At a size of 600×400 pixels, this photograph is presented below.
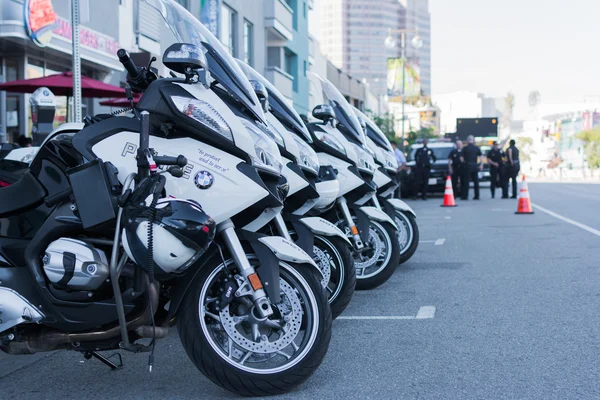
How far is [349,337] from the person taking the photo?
5895 mm

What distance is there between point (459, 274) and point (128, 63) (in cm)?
535

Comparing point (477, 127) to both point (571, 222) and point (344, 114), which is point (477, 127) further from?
point (344, 114)

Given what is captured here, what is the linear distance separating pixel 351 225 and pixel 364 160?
0.95 m

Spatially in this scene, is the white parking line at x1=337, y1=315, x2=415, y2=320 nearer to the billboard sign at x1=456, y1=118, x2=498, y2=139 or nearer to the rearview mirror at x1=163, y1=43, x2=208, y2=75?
the rearview mirror at x1=163, y1=43, x2=208, y2=75

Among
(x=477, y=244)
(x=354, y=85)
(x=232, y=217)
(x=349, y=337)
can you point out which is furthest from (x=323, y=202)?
(x=354, y=85)

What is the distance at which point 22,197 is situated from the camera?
4578 millimetres

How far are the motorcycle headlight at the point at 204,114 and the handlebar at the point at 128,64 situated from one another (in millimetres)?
338

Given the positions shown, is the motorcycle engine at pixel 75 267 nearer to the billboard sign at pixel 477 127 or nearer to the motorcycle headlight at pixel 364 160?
the motorcycle headlight at pixel 364 160

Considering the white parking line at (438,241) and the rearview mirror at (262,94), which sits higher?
the rearview mirror at (262,94)

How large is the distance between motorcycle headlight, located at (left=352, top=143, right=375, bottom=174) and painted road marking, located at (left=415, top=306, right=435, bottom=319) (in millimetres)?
1719

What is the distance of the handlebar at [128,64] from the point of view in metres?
4.37

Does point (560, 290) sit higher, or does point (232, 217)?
point (232, 217)

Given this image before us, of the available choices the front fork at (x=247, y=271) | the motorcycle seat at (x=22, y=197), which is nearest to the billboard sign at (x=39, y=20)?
the motorcycle seat at (x=22, y=197)

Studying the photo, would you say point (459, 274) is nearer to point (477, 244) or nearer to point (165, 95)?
point (477, 244)
